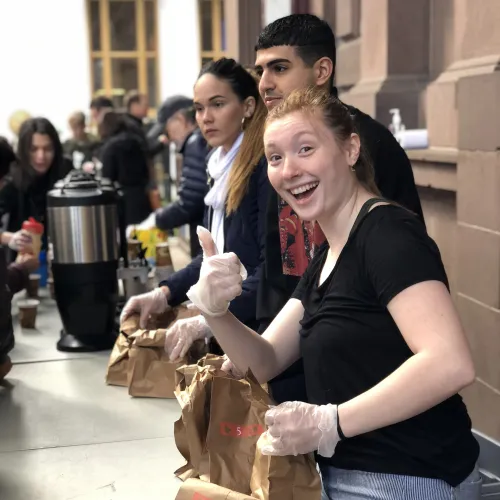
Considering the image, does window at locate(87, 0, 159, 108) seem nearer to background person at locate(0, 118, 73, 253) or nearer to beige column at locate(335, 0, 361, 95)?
beige column at locate(335, 0, 361, 95)

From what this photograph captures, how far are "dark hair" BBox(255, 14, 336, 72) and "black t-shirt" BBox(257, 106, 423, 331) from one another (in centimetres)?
22

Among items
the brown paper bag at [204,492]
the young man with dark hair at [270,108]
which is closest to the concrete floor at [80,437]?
the brown paper bag at [204,492]

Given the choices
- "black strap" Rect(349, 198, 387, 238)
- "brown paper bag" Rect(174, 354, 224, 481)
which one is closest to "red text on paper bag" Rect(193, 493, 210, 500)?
"brown paper bag" Rect(174, 354, 224, 481)

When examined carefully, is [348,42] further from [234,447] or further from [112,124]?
[234,447]

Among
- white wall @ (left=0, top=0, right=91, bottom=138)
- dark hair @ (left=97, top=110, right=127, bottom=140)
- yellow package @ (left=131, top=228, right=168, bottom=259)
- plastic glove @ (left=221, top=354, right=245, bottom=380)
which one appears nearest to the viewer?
plastic glove @ (left=221, top=354, right=245, bottom=380)

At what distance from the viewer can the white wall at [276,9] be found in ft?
22.3

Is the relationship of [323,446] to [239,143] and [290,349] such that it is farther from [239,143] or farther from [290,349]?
[239,143]

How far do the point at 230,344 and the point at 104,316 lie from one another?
1719 millimetres

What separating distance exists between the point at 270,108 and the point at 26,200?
323 cm

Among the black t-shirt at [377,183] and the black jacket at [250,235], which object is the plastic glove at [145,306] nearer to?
the black jacket at [250,235]

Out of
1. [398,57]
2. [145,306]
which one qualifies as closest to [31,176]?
[398,57]

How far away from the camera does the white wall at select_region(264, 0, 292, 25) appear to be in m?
6.79

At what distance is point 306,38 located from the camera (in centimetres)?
215

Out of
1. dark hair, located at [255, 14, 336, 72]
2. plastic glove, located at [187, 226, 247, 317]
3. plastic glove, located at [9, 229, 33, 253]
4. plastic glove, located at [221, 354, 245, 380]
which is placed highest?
dark hair, located at [255, 14, 336, 72]
